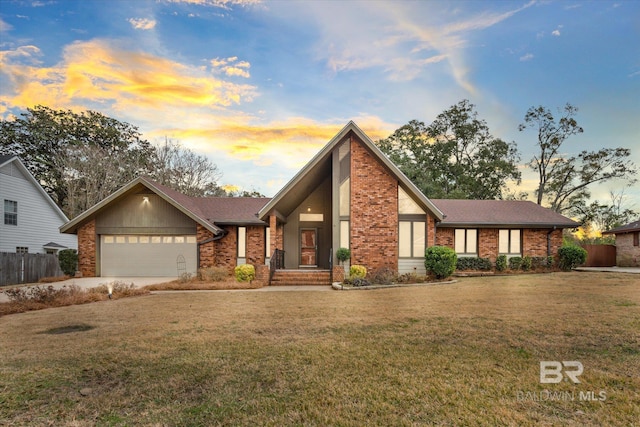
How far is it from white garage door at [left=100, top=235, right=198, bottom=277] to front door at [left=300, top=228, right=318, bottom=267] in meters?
5.97

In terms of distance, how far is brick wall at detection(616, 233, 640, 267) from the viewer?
26.7 meters

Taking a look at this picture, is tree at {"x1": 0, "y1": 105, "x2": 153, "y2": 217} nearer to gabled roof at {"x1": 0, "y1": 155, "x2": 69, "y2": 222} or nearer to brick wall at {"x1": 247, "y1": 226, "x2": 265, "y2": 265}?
gabled roof at {"x1": 0, "y1": 155, "x2": 69, "y2": 222}

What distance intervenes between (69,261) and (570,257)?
28.0 metres

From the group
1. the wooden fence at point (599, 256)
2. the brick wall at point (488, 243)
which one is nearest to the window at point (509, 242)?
the brick wall at point (488, 243)

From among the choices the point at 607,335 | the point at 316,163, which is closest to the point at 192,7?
the point at 316,163

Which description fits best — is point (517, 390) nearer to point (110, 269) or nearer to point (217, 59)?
point (217, 59)

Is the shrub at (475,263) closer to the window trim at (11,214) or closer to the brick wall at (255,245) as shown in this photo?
the brick wall at (255,245)

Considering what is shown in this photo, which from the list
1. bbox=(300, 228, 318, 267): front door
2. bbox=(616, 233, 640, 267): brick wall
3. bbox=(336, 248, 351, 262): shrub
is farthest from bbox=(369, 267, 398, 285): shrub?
bbox=(616, 233, 640, 267): brick wall

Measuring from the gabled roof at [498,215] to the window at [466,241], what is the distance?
74 centimetres

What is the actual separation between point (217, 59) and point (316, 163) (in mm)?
6489

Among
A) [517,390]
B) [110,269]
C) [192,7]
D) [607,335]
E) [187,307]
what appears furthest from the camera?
[110,269]

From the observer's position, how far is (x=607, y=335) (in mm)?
6504

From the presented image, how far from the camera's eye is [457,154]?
36.4 metres

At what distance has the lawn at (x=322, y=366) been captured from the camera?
3.70m
